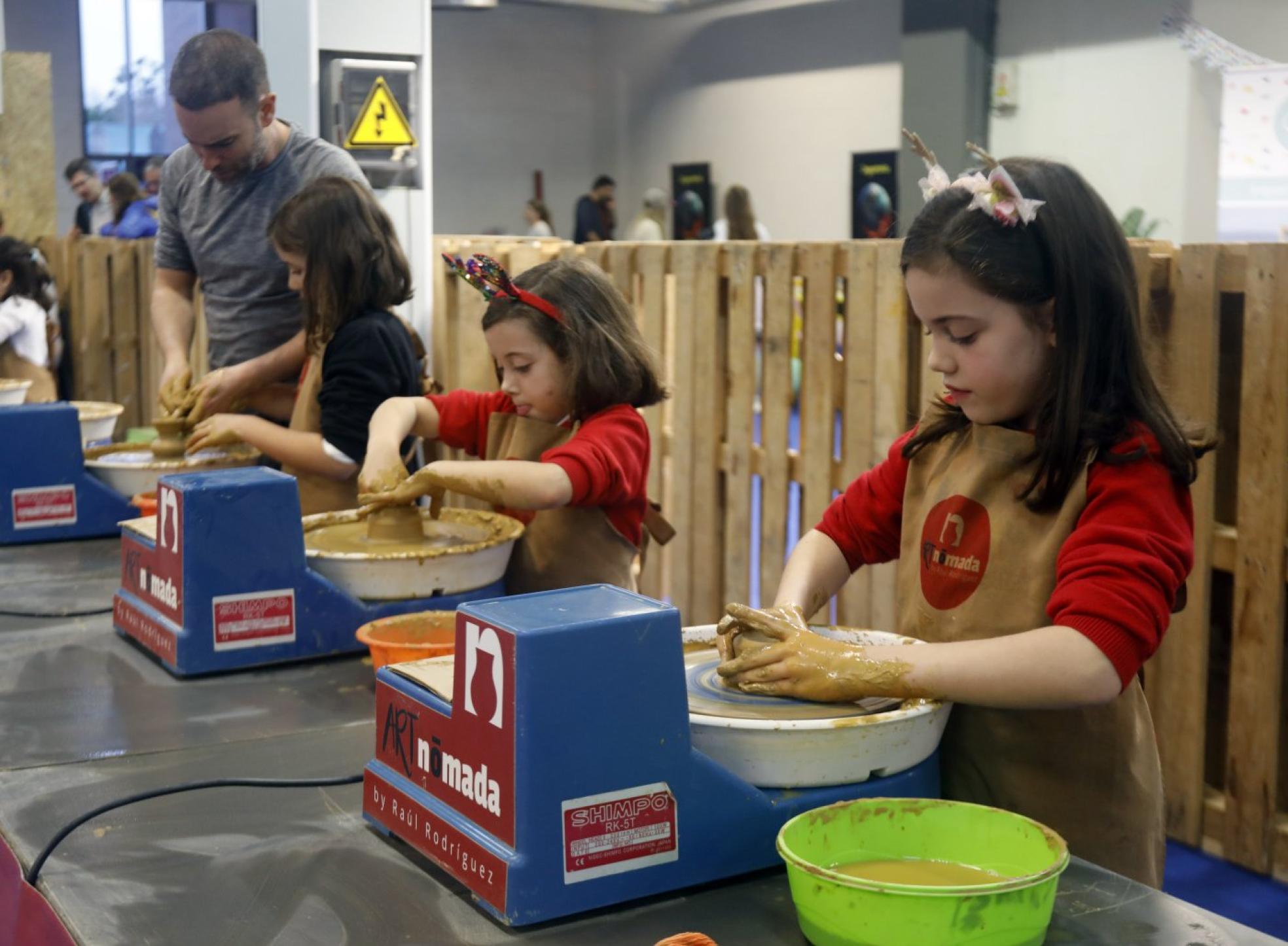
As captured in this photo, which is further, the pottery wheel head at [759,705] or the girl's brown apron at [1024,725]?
the girl's brown apron at [1024,725]

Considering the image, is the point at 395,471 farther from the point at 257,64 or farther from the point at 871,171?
the point at 871,171

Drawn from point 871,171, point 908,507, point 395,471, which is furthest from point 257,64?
point 871,171

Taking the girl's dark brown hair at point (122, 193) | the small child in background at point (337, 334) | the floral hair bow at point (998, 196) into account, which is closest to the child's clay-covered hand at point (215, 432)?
the small child in background at point (337, 334)

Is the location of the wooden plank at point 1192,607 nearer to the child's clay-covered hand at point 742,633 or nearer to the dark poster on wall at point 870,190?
the child's clay-covered hand at point 742,633

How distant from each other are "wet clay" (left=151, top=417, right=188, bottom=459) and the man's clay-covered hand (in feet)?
0.12

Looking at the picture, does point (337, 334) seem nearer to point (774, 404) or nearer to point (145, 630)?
point (145, 630)

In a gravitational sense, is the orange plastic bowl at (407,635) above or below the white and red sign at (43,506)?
below

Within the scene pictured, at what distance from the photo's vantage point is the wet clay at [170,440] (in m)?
2.81

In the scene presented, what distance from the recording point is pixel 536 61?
15398mm

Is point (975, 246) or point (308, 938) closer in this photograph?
point (308, 938)

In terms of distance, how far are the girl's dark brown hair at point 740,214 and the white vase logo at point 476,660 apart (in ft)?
27.6

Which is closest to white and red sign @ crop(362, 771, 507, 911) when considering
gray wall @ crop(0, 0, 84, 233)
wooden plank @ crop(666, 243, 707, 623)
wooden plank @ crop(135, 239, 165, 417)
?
wooden plank @ crop(666, 243, 707, 623)

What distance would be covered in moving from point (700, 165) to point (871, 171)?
2788 millimetres

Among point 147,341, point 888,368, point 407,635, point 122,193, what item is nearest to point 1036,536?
point 407,635
